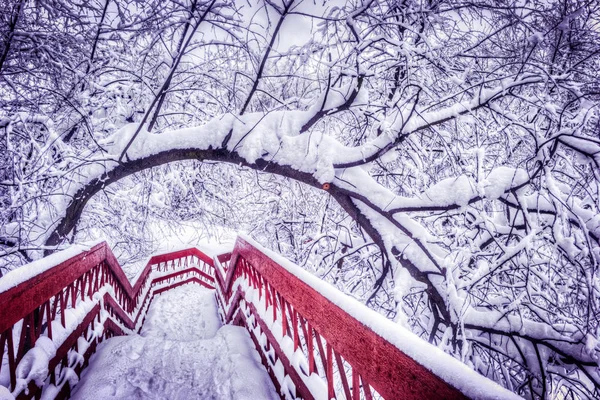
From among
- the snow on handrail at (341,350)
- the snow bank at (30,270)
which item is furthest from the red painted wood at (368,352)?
the snow bank at (30,270)

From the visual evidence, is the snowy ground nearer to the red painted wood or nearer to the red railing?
the red railing

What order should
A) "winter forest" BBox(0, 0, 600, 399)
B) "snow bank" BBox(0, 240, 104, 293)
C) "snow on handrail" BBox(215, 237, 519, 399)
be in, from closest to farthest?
"snow on handrail" BBox(215, 237, 519, 399)
"snow bank" BBox(0, 240, 104, 293)
"winter forest" BBox(0, 0, 600, 399)

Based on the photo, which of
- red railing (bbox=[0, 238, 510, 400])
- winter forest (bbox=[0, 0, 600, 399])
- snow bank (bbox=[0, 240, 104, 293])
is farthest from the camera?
winter forest (bbox=[0, 0, 600, 399])

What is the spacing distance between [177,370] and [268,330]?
972mm

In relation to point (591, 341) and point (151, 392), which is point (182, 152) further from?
point (591, 341)

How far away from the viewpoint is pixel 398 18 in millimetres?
2959

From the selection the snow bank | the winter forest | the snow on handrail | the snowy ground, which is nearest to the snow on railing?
the snow bank

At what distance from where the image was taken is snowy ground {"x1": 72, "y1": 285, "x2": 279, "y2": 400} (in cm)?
227

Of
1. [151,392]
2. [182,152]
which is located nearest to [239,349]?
[151,392]

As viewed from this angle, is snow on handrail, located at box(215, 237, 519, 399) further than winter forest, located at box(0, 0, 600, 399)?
No

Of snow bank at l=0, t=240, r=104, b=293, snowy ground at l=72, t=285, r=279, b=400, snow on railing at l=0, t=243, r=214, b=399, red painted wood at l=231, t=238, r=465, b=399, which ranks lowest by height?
snowy ground at l=72, t=285, r=279, b=400

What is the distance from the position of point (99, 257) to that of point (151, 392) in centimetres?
175

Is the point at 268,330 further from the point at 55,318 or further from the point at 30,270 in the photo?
the point at 30,270

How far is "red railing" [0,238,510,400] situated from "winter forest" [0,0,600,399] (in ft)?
3.04
